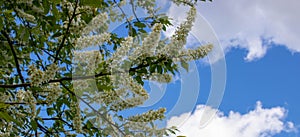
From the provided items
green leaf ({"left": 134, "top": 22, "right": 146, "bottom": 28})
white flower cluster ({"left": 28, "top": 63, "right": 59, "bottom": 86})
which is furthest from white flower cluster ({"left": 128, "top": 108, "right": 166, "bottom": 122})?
green leaf ({"left": 134, "top": 22, "right": 146, "bottom": 28})

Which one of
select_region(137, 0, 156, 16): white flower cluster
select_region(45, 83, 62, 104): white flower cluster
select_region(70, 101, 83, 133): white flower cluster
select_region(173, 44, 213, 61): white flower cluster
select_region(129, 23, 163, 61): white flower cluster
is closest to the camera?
select_region(129, 23, 163, 61): white flower cluster

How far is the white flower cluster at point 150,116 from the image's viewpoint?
2262 mm

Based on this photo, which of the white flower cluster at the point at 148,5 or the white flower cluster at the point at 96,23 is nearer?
the white flower cluster at the point at 96,23

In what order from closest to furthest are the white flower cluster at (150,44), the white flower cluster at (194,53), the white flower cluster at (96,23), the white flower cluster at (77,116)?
the white flower cluster at (150,44)
the white flower cluster at (194,53)
the white flower cluster at (96,23)
the white flower cluster at (77,116)

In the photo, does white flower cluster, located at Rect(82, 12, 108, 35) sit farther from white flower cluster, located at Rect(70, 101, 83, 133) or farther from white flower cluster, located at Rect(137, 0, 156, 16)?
white flower cluster, located at Rect(137, 0, 156, 16)

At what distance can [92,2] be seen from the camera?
2281mm

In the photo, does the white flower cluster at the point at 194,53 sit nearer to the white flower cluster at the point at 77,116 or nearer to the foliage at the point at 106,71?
the foliage at the point at 106,71

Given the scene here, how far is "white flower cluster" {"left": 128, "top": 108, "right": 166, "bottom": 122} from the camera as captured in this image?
7.42 feet

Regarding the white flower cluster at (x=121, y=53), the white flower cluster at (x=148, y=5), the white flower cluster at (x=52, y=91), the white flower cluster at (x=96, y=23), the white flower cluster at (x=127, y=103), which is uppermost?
the white flower cluster at (x=148, y=5)

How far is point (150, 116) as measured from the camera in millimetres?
2266

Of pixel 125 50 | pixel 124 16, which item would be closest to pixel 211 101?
pixel 125 50

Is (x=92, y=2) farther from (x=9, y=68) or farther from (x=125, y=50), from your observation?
(x=9, y=68)

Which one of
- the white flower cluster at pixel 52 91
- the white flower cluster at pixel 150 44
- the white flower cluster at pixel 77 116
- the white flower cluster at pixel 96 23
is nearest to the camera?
the white flower cluster at pixel 150 44

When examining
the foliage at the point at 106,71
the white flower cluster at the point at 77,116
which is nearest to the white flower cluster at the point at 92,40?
the foliage at the point at 106,71
